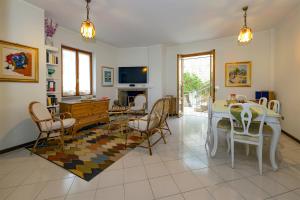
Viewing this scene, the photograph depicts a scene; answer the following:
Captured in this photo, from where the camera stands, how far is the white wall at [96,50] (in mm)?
4311

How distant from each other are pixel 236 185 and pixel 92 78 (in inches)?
199

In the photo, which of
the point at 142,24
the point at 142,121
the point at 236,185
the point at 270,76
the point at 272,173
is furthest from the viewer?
the point at 270,76

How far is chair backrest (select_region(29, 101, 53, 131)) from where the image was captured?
2.82 meters

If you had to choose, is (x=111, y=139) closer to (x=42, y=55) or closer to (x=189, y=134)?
(x=189, y=134)

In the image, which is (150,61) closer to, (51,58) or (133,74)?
(133,74)

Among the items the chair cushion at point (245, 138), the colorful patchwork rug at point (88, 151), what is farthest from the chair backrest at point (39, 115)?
the chair cushion at point (245, 138)

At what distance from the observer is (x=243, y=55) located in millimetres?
4988

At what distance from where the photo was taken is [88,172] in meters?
2.19

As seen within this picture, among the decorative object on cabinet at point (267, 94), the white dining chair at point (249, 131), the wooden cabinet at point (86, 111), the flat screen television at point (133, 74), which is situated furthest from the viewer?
the flat screen television at point (133, 74)

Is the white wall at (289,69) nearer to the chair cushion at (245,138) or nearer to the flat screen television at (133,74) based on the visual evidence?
the chair cushion at (245,138)

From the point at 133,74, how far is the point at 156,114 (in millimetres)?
3794

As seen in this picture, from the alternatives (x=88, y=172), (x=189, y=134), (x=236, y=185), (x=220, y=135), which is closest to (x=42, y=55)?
(x=88, y=172)

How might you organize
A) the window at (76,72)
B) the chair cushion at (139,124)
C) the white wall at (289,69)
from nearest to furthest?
the chair cushion at (139,124)
the white wall at (289,69)
the window at (76,72)

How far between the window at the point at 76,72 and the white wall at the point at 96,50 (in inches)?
6.5
